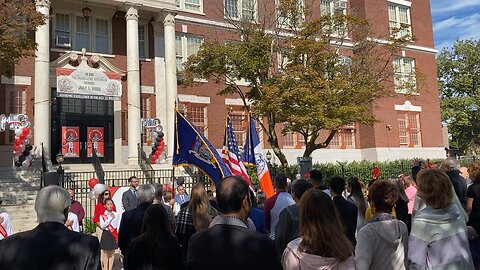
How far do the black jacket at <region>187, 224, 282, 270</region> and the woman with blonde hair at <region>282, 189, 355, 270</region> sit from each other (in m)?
0.29

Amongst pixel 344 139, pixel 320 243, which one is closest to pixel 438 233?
pixel 320 243

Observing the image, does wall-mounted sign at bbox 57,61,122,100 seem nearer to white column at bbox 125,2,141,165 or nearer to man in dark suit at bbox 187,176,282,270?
white column at bbox 125,2,141,165

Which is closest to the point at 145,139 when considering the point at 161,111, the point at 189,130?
the point at 161,111

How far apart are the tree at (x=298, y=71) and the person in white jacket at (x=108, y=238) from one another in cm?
1083

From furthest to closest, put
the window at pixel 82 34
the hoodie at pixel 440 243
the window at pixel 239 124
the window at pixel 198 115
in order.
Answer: the window at pixel 239 124 → the window at pixel 198 115 → the window at pixel 82 34 → the hoodie at pixel 440 243

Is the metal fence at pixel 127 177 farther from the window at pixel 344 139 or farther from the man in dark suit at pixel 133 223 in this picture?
the window at pixel 344 139

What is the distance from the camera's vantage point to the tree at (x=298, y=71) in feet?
Result: 62.2

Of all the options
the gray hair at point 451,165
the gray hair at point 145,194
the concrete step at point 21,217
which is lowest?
the concrete step at point 21,217

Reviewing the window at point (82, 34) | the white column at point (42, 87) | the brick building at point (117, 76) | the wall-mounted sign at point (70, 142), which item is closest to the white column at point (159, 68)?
the brick building at point (117, 76)

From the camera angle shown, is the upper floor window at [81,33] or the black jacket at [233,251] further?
the upper floor window at [81,33]

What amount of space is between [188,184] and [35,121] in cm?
739

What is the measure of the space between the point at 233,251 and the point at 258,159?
6.71m

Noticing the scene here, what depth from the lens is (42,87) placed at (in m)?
18.9

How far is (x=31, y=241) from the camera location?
9.89 ft
